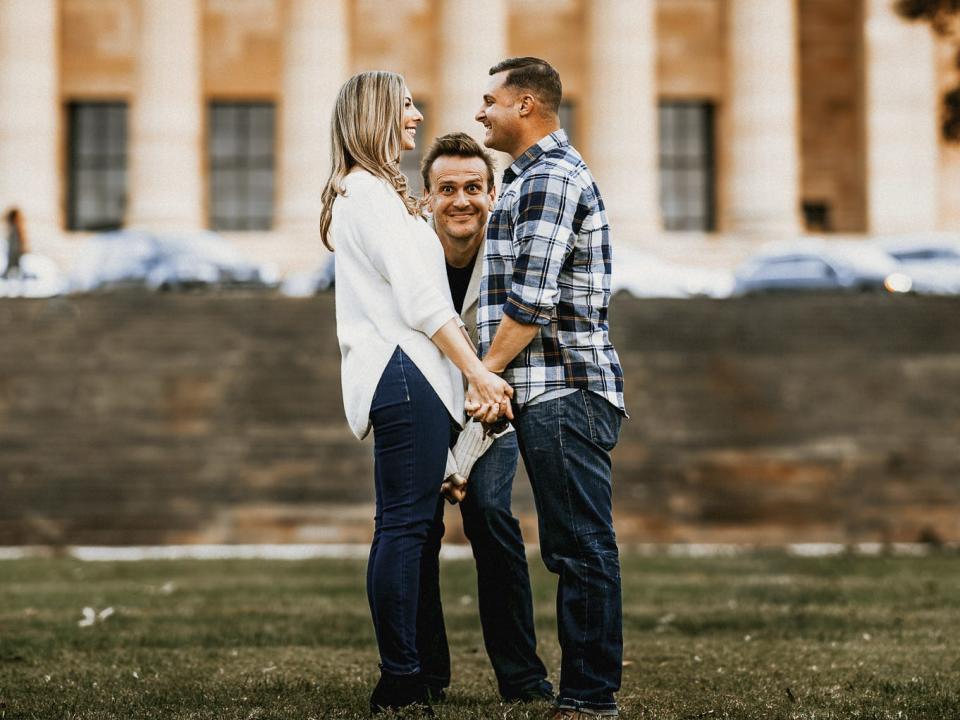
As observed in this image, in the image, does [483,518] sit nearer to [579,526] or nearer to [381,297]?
[579,526]

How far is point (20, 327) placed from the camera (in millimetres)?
22906

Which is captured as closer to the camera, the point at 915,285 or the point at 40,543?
the point at 40,543

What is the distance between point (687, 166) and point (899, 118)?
655 centimetres

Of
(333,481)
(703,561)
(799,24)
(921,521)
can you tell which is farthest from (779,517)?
(799,24)

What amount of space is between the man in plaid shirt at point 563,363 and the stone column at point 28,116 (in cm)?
3459

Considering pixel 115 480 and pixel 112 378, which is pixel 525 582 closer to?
pixel 115 480

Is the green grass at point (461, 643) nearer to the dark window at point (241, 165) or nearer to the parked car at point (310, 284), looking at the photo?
the parked car at point (310, 284)

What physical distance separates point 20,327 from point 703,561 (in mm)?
11429

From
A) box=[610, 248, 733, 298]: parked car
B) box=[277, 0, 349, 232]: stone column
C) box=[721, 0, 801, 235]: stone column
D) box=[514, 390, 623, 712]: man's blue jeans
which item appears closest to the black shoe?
box=[514, 390, 623, 712]: man's blue jeans

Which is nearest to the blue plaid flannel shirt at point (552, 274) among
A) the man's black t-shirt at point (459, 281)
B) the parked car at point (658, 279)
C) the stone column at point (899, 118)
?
the man's black t-shirt at point (459, 281)

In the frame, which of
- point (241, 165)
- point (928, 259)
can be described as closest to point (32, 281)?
point (928, 259)

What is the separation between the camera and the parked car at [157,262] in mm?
30031

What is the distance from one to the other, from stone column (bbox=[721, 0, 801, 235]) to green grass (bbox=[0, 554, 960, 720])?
26.6 metres

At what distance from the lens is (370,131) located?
7.00 m
